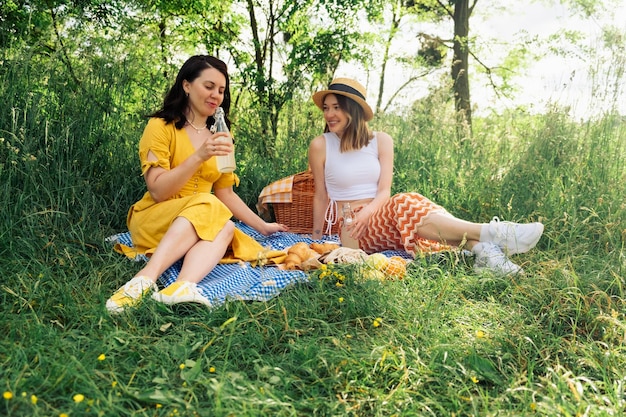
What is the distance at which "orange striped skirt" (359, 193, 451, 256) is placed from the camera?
3.55 meters

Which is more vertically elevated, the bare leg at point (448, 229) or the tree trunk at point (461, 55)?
the tree trunk at point (461, 55)

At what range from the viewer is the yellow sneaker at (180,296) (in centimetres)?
271

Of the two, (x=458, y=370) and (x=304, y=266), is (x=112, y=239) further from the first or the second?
(x=458, y=370)

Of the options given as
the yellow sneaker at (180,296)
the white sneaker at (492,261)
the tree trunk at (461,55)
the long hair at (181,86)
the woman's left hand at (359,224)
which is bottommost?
the yellow sneaker at (180,296)

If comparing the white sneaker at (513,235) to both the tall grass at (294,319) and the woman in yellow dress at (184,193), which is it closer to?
the tall grass at (294,319)

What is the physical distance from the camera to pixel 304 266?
329 centimetres

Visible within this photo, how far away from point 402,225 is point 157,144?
4.82 ft

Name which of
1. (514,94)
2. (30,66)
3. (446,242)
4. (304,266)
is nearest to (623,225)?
(446,242)

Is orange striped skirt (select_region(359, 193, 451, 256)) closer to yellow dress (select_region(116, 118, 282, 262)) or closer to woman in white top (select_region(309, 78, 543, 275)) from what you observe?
woman in white top (select_region(309, 78, 543, 275))

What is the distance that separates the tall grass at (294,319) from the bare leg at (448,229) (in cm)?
18

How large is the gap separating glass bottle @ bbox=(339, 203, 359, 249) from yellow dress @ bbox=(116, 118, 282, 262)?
0.55 metres

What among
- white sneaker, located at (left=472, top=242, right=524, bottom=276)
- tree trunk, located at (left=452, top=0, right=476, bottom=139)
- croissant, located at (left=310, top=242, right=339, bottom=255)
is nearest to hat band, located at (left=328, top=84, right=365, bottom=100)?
croissant, located at (left=310, top=242, right=339, bottom=255)

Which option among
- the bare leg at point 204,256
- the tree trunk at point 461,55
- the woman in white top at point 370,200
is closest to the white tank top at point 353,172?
the woman in white top at point 370,200

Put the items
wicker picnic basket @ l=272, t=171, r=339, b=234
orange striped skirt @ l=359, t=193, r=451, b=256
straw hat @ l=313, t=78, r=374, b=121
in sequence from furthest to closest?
wicker picnic basket @ l=272, t=171, r=339, b=234
straw hat @ l=313, t=78, r=374, b=121
orange striped skirt @ l=359, t=193, r=451, b=256
